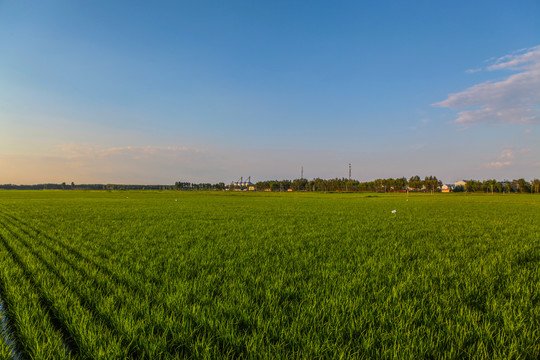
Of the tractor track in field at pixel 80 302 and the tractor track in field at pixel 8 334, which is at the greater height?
the tractor track in field at pixel 80 302

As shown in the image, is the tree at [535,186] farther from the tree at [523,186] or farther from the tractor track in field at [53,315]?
the tractor track in field at [53,315]

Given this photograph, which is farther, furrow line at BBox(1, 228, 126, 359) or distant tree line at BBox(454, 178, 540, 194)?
distant tree line at BBox(454, 178, 540, 194)

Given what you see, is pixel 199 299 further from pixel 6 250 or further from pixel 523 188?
pixel 523 188

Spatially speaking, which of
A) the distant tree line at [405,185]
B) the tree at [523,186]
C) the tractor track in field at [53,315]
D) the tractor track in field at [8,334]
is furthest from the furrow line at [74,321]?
the tree at [523,186]

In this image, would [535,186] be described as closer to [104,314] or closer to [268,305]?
[268,305]

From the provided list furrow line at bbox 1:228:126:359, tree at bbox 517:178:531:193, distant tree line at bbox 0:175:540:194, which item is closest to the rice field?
furrow line at bbox 1:228:126:359

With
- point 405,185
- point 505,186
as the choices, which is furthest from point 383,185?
point 505,186

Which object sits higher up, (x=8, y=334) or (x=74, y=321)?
(x=74, y=321)

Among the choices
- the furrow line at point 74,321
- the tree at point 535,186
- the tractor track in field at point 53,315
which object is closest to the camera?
the furrow line at point 74,321

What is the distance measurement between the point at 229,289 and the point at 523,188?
143 meters

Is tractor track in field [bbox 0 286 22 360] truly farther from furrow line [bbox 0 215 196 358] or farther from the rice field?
furrow line [bbox 0 215 196 358]

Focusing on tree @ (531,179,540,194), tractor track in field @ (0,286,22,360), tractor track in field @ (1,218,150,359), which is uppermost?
tree @ (531,179,540,194)

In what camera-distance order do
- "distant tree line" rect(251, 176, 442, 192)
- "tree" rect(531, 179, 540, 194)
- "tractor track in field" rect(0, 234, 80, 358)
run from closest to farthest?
"tractor track in field" rect(0, 234, 80, 358) < "tree" rect(531, 179, 540, 194) < "distant tree line" rect(251, 176, 442, 192)

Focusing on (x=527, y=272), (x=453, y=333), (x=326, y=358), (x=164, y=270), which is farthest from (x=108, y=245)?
(x=527, y=272)
